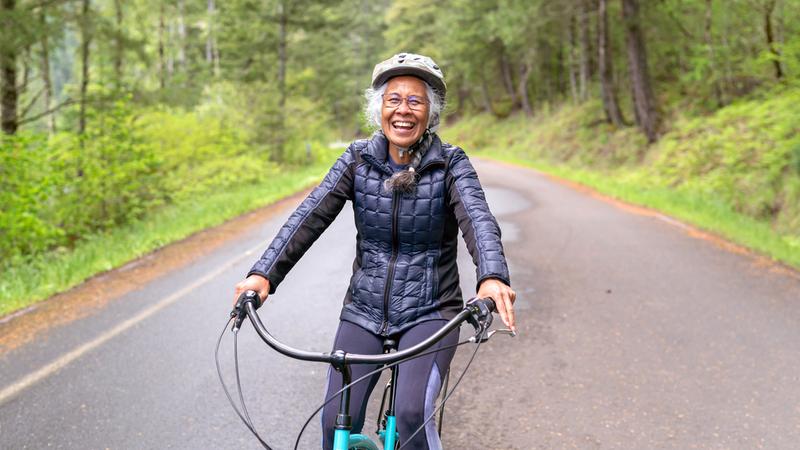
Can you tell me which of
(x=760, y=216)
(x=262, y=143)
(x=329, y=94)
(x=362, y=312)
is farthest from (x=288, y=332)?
(x=329, y=94)

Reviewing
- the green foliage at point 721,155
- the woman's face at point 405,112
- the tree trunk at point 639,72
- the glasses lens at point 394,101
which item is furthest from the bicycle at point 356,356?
the tree trunk at point 639,72

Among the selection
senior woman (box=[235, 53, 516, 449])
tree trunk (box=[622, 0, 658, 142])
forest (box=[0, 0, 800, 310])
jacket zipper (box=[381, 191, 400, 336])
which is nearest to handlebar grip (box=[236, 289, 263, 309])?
senior woman (box=[235, 53, 516, 449])

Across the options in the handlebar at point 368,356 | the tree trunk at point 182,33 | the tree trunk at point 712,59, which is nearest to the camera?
the handlebar at point 368,356

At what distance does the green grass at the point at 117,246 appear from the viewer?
308 inches

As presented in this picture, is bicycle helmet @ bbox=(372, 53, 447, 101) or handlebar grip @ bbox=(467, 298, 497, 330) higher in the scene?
bicycle helmet @ bbox=(372, 53, 447, 101)

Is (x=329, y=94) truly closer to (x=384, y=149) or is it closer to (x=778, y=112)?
(x=778, y=112)

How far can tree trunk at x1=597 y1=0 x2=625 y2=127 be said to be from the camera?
25517 mm

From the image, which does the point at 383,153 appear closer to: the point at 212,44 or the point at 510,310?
the point at 510,310

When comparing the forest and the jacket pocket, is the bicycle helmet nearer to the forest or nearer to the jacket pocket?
the forest

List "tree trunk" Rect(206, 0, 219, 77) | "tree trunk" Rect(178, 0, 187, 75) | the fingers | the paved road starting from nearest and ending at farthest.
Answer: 1. the fingers
2. the paved road
3. "tree trunk" Rect(206, 0, 219, 77)
4. "tree trunk" Rect(178, 0, 187, 75)

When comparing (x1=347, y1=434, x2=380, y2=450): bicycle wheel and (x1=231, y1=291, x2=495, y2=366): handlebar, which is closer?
(x1=231, y1=291, x2=495, y2=366): handlebar

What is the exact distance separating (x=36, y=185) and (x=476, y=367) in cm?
784

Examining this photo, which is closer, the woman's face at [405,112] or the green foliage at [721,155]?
the woman's face at [405,112]

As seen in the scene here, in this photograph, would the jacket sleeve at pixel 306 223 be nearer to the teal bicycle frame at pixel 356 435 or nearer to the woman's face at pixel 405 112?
the woman's face at pixel 405 112
